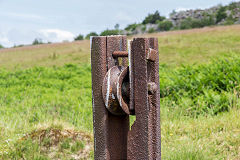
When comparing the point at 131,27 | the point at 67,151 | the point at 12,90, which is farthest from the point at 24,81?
the point at 131,27

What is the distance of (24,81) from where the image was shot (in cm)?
1064

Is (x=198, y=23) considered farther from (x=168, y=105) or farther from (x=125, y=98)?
(x=125, y=98)

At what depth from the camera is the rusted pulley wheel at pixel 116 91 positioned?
63.1 inches

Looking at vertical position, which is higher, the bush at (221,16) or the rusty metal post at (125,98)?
the bush at (221,16)

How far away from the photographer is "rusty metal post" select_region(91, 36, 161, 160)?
156 cm

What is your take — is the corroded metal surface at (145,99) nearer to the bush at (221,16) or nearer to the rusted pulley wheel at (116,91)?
the rusted pulley wheel at (116,91)

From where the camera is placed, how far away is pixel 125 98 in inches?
66.1

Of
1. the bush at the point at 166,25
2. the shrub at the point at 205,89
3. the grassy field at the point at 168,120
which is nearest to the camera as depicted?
the grassy field at the point at 168,120

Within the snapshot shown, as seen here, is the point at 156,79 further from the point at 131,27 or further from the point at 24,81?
the point at 131,27

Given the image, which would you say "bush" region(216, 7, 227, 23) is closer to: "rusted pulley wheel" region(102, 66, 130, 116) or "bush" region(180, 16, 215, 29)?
"bush" region(180, 16, 215, 29)

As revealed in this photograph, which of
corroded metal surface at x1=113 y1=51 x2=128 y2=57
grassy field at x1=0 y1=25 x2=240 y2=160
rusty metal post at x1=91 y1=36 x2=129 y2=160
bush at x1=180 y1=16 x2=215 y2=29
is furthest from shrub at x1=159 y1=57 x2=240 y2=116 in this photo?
bush at x1=180 y1=16 x2=215 y2=29

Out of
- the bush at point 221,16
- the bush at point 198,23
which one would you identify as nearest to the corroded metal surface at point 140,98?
the bush at point 198,23

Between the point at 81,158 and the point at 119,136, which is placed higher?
the point at 119,136

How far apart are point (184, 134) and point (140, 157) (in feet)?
7.71
